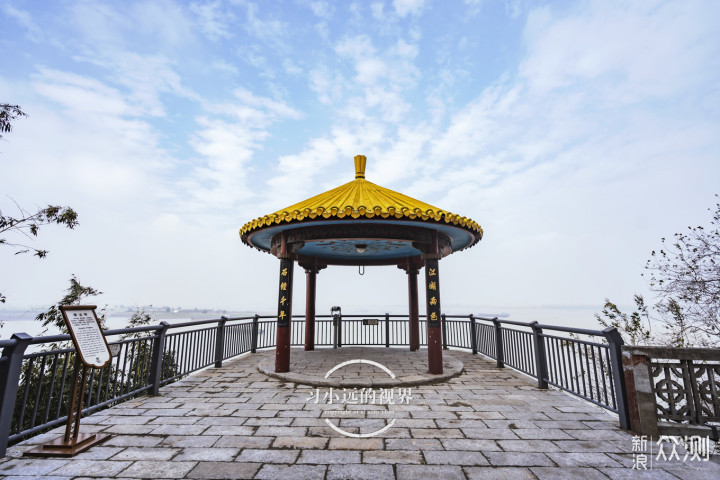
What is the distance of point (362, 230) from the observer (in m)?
7.49

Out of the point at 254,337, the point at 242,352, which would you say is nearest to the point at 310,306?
the point at 254,337

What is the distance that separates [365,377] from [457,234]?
13.8 feet

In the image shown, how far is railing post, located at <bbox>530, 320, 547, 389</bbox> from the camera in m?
6.62

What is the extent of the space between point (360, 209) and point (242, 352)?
276 inches

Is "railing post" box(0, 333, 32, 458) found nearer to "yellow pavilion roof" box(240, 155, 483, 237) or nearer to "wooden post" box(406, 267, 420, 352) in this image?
"yellow pavilion roof" box(240, 155, 483, 237)

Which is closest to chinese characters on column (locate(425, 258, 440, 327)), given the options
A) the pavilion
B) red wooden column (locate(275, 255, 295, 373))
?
the pavilion

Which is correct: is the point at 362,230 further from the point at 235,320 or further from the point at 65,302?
the point at 65,302

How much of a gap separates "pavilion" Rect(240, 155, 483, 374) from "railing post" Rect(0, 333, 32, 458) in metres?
4.32

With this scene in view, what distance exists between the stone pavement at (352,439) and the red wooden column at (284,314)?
138 cm

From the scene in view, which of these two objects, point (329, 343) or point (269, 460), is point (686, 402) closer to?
point (269, 460)

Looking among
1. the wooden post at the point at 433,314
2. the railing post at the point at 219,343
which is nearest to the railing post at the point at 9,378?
the railing post at the point at 219,343

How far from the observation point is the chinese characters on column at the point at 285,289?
26.6 ft

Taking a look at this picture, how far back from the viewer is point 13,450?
378 centimetres

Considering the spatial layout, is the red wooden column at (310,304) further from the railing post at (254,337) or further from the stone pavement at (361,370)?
the railing post at (254,337)
